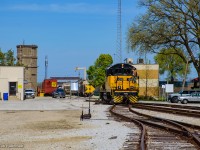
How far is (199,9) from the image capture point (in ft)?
176

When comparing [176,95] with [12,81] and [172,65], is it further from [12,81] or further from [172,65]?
[172,65]

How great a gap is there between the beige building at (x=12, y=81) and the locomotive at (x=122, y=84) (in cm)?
2728

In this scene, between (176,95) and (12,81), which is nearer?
(176,95)

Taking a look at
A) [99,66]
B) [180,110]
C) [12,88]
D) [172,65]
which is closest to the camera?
[180,110]

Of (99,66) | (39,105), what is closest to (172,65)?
(99,66)

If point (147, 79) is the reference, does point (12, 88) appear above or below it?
below

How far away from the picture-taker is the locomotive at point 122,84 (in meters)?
39.7

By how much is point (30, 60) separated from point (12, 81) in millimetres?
43932

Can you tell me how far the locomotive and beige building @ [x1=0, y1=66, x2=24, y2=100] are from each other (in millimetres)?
27284

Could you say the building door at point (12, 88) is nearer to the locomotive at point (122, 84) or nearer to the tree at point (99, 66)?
the locomotive at point (122, 84)

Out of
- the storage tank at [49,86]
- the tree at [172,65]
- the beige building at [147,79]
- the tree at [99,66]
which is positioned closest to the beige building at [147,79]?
the beige building at [147,79]

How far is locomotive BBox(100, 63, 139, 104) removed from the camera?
130 ft

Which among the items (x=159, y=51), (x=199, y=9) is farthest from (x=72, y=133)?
(x=159, y=51)

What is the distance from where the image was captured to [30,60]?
10912 cm
